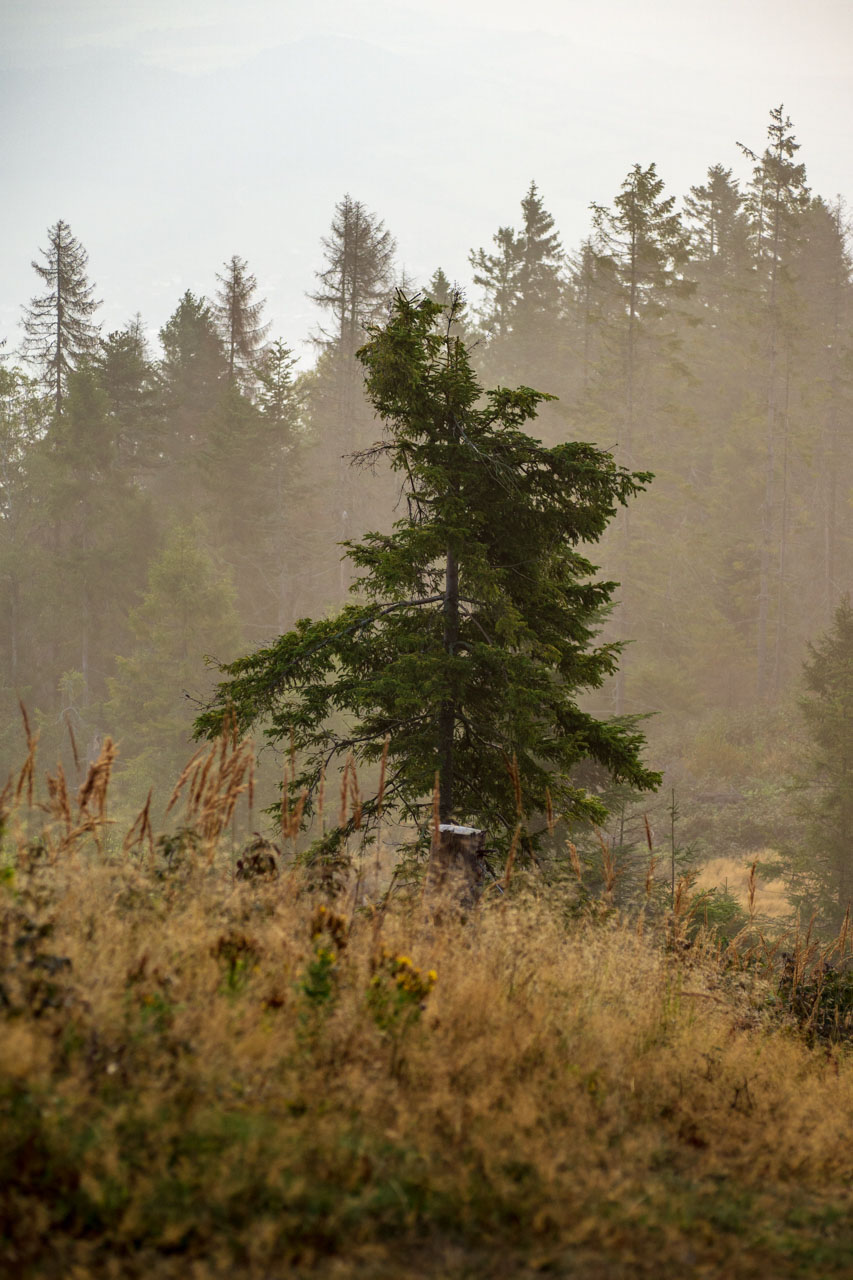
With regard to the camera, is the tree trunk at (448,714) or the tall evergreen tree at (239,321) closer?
the tree trunk at (448,714)

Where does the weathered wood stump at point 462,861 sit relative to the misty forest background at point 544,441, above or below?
below

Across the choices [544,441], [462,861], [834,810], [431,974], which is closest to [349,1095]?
[431,974]

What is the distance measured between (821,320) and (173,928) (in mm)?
44369

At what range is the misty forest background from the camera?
32.0 m

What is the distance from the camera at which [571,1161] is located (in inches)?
122

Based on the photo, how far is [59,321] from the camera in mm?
39031

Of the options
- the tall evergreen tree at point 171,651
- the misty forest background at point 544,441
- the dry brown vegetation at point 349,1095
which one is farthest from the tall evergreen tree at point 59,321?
the dry brown vegetation at point 349,1095

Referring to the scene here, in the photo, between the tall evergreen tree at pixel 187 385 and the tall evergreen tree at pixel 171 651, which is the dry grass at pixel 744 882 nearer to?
the tall evergreen tree at pixel 171 651

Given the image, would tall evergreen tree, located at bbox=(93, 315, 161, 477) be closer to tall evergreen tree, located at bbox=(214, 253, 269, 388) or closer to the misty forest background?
the misty forest background

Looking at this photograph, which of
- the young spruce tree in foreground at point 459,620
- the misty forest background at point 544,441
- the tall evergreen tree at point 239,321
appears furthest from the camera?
the tall evergreen tree at point 239,321

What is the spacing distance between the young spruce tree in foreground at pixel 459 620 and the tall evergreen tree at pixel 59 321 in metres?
35.6

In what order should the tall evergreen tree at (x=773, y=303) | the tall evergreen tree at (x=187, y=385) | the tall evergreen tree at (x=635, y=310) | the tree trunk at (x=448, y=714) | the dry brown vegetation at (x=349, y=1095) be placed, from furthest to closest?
the tall evergreen tree at (x=187, y=385), the tall evergreen tree at (x=773, y=303), the tall evergreen tree at (x=635, y=310), the tree trunk at (x=448, y=714), the dry brown vegetation at (x=349, y=1095)

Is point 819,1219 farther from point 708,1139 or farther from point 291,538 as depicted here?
point 291,538

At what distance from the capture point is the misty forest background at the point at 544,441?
105 ft
